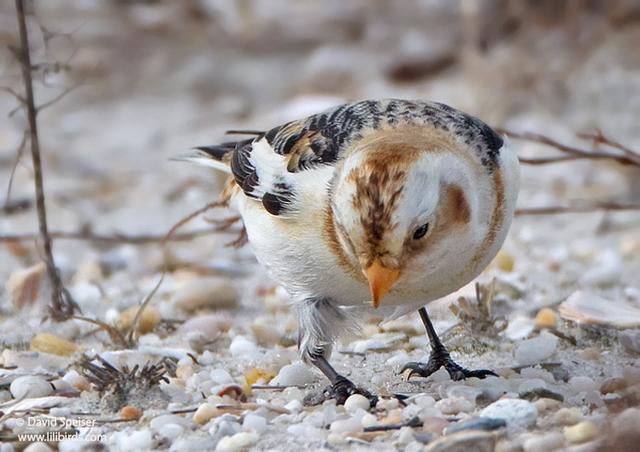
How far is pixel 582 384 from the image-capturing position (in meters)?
3.20

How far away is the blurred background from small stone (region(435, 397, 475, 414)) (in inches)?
85.5

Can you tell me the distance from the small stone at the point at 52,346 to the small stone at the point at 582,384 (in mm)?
1681

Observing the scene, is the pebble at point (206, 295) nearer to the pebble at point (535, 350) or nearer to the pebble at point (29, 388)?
the pebble at point (29, 388)

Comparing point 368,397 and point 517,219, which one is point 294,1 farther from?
point 368,397

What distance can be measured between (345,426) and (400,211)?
1.90 feet

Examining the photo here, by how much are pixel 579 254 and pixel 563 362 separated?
6.09ft

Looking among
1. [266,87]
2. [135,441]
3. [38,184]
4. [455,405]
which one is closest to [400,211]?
[455,405]

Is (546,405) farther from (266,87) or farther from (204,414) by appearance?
(266,87)

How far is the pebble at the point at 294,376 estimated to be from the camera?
344cm

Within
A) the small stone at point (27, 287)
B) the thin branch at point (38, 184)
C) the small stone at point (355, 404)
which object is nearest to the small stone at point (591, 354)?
the small stone at point (355, 404)

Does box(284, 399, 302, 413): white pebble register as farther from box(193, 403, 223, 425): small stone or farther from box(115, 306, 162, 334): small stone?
box(115, 306, 162, 334): small stone

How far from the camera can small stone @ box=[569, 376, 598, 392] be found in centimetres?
316

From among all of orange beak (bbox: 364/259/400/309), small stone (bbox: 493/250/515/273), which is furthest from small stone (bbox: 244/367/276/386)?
small stone (bbox: 493/250/515/273)

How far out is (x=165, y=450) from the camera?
2803 mm
